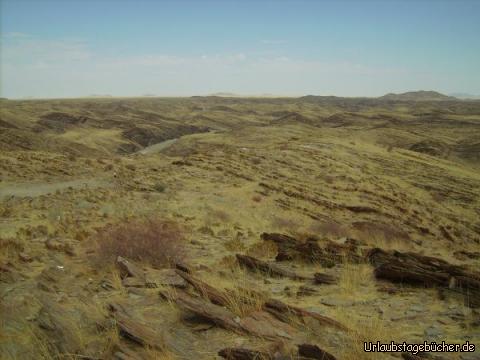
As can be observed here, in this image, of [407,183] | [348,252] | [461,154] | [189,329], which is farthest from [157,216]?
[461,154]

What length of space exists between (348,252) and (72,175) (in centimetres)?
1489

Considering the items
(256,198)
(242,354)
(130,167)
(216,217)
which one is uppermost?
(242,354)

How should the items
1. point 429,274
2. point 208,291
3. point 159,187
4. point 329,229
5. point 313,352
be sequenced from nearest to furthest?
point 313,352
point 208,291
point 429,274
point 329,229
point 159,187

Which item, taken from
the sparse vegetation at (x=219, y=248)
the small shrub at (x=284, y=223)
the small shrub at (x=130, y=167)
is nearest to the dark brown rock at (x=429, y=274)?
the sparse vegetation at (x=219, y=248)

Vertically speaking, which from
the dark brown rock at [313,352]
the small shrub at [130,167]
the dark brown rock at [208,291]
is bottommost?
the small shrub at [130,167]

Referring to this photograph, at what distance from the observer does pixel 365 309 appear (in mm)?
5203

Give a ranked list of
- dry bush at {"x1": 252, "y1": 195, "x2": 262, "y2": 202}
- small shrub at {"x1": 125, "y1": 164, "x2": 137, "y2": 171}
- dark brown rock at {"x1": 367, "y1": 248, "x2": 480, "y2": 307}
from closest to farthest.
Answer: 1. dark brown rock at {"x1": 367, "y1": 248, "x2": 480, "y2": 307}
2. dry bush at {"x1": 252, "y1": 195, "x2": 262, "y2": 202}
3. small shrub at {"x1": 125, "y1": 164, "x2": 137, "y2": 171}

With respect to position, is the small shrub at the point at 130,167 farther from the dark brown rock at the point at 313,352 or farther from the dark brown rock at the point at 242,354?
the dark brown rock at the point at 313,352

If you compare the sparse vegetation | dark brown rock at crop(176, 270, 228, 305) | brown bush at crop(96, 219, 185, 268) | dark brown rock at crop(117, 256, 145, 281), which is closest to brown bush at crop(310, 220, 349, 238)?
the sparse vegetation

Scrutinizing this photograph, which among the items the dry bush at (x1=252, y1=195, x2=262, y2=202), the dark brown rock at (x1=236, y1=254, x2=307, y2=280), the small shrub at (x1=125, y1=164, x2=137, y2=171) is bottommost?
the dry bush at (x1=252, y1=195, x2=262, y2=202)

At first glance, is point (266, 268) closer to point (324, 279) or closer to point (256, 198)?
point (324, 279)

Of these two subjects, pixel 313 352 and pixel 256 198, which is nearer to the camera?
pixel 313 352

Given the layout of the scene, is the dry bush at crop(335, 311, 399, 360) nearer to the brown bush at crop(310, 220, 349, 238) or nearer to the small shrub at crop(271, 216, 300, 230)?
the brown bush at crop(310, 220, 349, 238)

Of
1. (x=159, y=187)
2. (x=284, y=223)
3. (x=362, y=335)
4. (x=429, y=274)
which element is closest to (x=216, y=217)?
(x=284, y=223)
